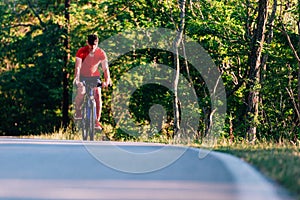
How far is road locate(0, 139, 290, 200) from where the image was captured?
24.4 ft

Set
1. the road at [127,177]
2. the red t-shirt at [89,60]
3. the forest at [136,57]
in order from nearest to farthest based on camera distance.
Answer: the road at [127,177], the red t-shirt at [89,60], the forest at [136,57]

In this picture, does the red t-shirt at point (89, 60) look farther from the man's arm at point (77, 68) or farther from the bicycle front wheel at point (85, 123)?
the bicycle front wheel at point (85, 123)

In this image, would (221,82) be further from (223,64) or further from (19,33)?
(19,33)

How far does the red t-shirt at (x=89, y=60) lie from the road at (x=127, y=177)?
3.84 m

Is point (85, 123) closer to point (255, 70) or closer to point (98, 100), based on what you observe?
point (98, 100)

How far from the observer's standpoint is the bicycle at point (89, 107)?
16.9m

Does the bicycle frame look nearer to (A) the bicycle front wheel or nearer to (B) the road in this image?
(A) the bicycle front wheel

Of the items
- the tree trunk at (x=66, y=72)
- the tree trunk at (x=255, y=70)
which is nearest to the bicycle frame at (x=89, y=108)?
the tree trunk at (x=255, y=70)

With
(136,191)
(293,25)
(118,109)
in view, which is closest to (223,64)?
(293,25)

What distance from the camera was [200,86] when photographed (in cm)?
3919

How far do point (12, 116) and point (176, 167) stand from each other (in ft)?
116

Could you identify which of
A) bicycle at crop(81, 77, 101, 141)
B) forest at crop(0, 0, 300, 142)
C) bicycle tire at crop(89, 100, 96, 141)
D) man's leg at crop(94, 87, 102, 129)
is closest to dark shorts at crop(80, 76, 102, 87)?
bicycle at crop(81, 77, 101, 141)

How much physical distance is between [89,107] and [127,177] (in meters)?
8.02

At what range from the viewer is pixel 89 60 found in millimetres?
16656
